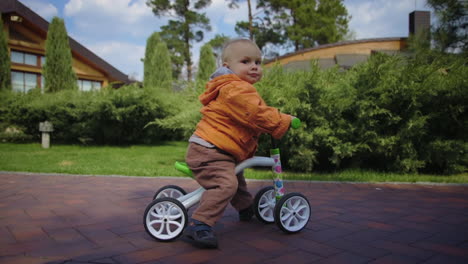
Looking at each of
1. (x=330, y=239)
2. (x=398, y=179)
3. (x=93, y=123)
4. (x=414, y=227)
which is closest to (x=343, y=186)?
(x=398, y=179)

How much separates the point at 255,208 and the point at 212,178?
2.16ft

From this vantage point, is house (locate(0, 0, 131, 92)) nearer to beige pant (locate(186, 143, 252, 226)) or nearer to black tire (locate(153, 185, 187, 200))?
black tire (locate(153, 185, 187, 200))

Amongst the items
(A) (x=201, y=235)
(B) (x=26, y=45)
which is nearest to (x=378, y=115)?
(A) (x=201, y=235)

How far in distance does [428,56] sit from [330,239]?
559 cm

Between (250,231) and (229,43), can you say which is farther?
(250,231)

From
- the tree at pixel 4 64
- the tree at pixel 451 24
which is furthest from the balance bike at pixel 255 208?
the tree at pixel 4 64

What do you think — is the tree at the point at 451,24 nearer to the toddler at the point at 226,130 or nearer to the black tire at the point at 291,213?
the black tire at the point at 291,213

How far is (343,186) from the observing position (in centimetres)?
459

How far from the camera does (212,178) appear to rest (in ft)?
8.06

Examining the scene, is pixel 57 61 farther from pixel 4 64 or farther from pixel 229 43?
pixel 229 43

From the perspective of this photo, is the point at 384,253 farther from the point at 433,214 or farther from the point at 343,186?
the point at 343,186

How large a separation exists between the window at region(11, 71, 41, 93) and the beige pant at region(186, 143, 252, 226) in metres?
17.9

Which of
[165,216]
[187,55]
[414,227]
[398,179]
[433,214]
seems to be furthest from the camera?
[187,55]

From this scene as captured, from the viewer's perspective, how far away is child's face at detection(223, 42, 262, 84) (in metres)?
2.54
